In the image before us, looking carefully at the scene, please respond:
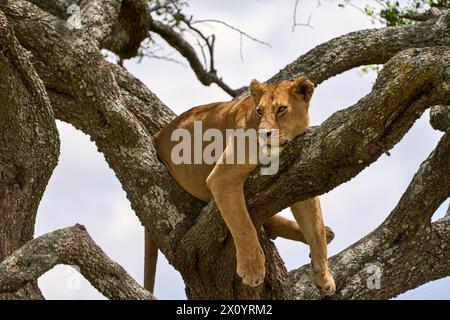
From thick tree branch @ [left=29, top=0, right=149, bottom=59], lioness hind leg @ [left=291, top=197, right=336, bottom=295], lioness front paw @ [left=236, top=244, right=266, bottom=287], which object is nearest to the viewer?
lioness front paw @ [left=236, top=244, right=266, bottom=287]

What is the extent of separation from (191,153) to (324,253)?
1.14 m

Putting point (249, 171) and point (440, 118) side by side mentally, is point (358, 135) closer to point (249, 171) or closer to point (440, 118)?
point (249, 171)

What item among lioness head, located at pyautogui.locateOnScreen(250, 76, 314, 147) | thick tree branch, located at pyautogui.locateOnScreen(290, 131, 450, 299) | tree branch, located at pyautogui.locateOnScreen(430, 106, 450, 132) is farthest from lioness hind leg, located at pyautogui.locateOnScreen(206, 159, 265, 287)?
tree branch, located at pyautogui.locateOnScreen(430, 106, 450, 132)

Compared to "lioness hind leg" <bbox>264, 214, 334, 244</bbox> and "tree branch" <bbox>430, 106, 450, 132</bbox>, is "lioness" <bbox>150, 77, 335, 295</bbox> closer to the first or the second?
"lioness hind leg" <bbox>264, 214, 334, 244</bbox>

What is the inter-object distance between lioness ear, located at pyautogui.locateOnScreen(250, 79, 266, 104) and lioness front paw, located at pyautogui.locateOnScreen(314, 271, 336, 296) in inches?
48.2

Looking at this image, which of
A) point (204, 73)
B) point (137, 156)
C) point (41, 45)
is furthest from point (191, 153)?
point (204, 73)

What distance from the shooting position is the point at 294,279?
7.11 metres

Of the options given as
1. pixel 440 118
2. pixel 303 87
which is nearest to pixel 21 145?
pixel 303 87

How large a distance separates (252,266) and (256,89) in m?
1.16

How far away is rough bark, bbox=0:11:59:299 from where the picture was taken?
649cm

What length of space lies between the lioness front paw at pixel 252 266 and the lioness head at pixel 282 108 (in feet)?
2.29

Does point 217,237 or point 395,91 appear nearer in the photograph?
point 395,91
